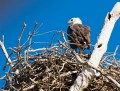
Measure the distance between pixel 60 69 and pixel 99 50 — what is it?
0.60 meters

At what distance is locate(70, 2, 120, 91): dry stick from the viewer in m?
5.67

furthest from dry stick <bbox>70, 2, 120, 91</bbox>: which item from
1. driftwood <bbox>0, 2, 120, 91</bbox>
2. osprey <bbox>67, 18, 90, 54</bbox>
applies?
osprey <bbox>67, 18, 90, 54</bbox>

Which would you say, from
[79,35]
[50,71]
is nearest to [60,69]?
[50,71]

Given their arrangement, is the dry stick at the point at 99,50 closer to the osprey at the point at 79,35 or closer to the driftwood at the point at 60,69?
the driftwood at the point at 60,69

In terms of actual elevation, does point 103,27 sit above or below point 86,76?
above

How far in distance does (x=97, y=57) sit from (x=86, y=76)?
0.32 m

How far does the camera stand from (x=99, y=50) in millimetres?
5836

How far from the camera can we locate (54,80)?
19.2 feet

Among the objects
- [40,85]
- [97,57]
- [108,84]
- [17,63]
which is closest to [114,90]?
[108,84]

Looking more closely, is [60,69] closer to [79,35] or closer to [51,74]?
[51,74]

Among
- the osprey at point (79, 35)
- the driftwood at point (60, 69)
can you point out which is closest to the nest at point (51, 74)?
the driftwood at point (60, 69)

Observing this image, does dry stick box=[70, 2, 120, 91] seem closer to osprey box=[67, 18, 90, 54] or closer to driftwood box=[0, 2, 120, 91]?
driftwood box=[0, 2, 120, 91]

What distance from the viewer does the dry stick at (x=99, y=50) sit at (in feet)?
18.6

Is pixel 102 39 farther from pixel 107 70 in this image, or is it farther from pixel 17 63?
pixel 17 63
